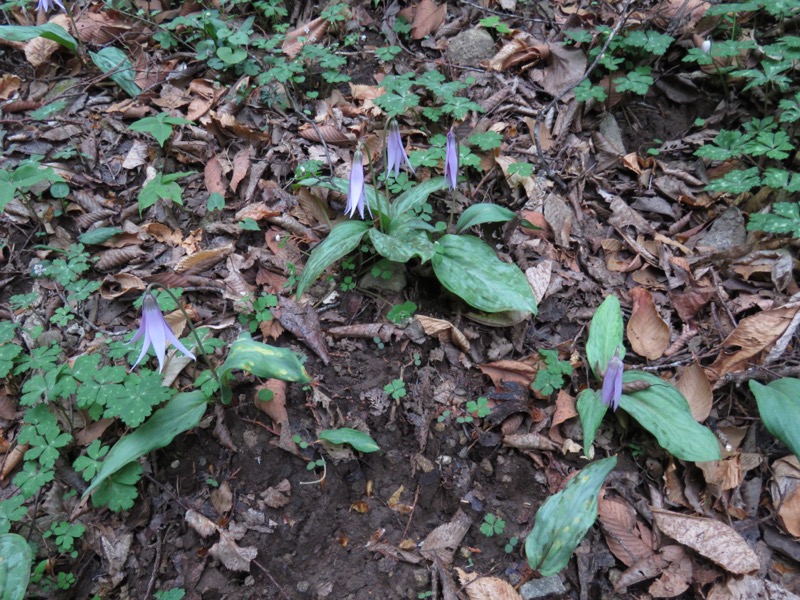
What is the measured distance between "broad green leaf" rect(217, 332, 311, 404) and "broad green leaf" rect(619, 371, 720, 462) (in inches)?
53.1

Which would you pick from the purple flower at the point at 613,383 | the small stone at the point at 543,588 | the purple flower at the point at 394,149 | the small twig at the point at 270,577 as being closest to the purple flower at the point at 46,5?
the purple flower at the point at 394,149

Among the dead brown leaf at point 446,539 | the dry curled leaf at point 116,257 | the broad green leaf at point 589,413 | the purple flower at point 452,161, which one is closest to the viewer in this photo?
the dead brown leaf at point 446,539

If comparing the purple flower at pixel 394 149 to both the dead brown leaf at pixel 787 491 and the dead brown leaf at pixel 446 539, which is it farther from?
the dead brown leaf at pixel 787 491

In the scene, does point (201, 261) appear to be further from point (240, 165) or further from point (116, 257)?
point (240, 165)

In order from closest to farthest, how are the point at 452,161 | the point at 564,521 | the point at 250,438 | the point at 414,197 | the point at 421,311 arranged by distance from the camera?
the point at 564,521 → the point at 250,438 → the point at 452,161 → the point at 421,311 → the point at 414,197

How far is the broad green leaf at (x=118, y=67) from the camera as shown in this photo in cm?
346

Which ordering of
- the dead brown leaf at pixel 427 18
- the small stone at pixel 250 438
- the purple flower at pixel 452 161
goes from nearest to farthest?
the small stone at pixel 250 438, the purple flower at pixel 452 161, the dead brown leaf at pixel 427 18

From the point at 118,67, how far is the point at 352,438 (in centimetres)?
294

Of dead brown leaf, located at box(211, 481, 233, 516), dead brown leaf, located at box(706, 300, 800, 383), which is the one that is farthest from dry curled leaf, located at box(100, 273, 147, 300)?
dead brown leaf, located at box(706, 300, 800, 383)

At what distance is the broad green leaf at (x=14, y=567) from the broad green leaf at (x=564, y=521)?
169 cm

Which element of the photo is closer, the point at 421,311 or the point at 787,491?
the point at 787,491

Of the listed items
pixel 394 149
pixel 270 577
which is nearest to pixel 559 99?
pixel 394 149

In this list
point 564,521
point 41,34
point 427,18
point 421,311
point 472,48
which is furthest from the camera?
point 427,18

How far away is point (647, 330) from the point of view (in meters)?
2.62
